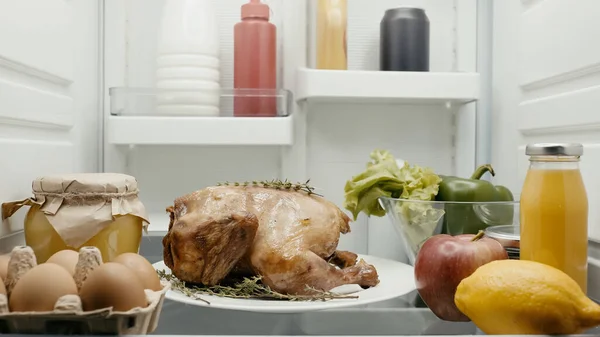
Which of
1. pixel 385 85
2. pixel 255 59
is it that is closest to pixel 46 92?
pixel 255 59

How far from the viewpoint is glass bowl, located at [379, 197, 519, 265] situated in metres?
1.06

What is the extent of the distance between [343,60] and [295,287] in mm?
606

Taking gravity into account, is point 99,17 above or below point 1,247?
above

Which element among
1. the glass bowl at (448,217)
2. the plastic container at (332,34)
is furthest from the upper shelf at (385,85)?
the glass bowl at (448,217)

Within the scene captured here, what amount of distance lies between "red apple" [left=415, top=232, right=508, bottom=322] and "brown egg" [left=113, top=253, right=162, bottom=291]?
36 cm

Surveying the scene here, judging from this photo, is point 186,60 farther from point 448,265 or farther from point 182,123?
point 448,265

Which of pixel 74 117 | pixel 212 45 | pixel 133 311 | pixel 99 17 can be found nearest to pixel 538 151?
pixel 133 311

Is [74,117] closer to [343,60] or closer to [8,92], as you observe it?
[8,92]

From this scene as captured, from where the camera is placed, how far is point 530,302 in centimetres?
69

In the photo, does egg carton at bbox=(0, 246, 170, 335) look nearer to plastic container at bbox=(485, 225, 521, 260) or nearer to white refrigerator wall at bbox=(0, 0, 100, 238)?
white refrigerator wall at bbox=(0, 0, 100, 238)

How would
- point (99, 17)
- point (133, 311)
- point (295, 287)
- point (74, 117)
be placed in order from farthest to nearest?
1. point (99, 17)
2. point (74, 117)
3. point (295, 287)
4. point (133, 311)

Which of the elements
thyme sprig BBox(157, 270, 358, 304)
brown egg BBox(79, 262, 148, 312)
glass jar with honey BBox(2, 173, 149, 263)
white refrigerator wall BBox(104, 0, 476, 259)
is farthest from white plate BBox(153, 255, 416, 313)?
white refrigerator wall BBox(104, 0, 476, 259)

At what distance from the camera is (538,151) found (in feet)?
2.64

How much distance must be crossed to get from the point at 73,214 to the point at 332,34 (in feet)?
2.28
